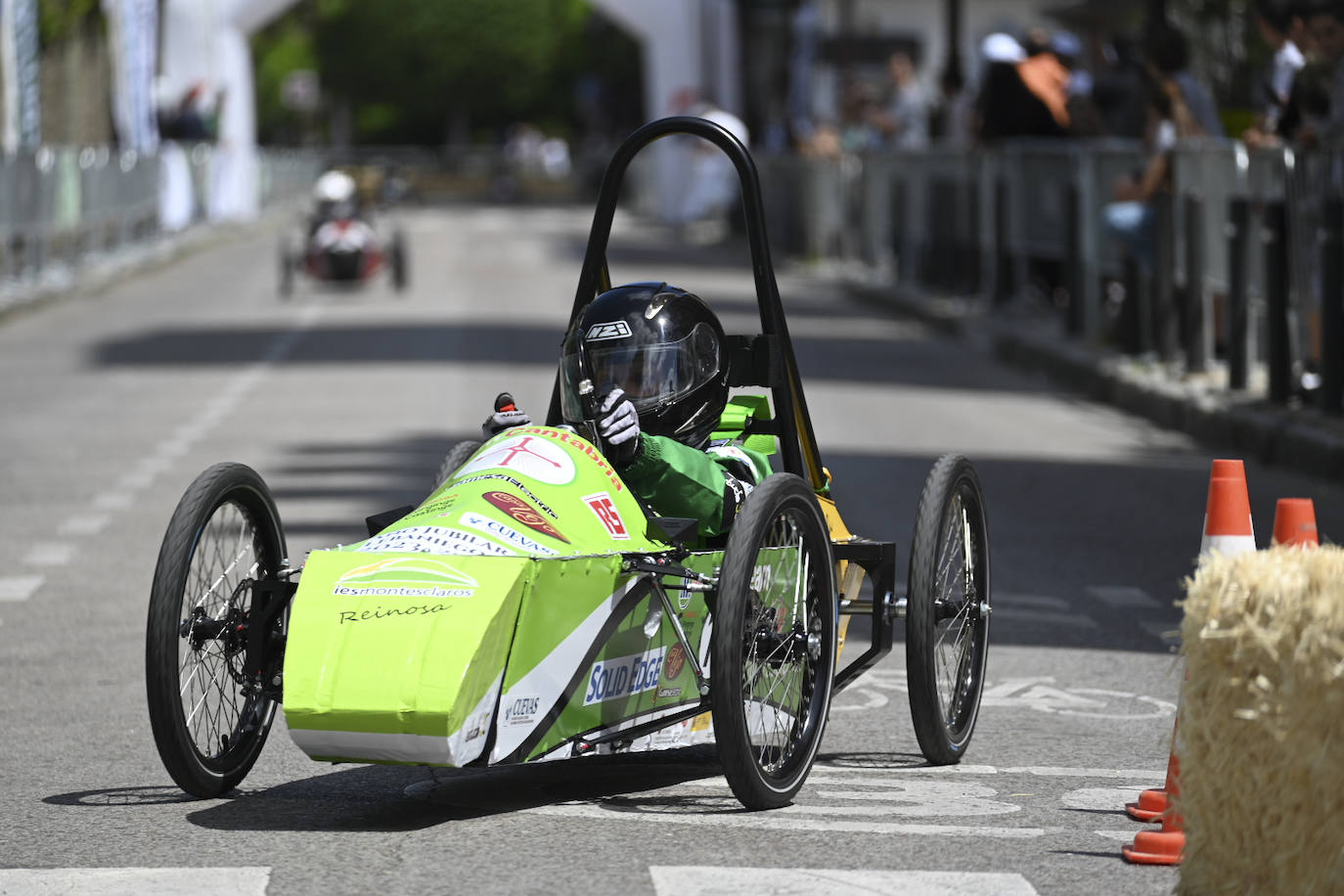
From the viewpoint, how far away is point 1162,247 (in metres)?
15.2

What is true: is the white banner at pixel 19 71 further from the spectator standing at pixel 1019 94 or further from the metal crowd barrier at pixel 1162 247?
the spectator standing at pixel 1019 94

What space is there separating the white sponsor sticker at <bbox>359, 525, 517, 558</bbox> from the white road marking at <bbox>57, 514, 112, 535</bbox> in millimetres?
5098

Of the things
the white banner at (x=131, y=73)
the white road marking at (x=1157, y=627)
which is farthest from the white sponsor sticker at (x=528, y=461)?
the white banner at (x=131, y=73)

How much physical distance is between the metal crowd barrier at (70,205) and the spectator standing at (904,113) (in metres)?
8.99

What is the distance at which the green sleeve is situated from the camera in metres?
5.77

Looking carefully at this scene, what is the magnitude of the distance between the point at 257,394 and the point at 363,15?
274ft

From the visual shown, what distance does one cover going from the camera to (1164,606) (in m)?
8.41

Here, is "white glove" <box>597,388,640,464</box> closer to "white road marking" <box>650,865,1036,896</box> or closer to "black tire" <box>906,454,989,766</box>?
"black tire" <box>906,454,989,766</box>

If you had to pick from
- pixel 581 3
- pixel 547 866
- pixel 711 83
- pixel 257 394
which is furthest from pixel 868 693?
pixel 581 3

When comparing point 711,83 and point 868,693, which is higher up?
point 711,83

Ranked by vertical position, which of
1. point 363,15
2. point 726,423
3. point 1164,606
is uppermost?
point 363,15

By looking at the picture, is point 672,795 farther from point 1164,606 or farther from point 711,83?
point 711,83

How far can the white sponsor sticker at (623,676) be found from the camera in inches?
206


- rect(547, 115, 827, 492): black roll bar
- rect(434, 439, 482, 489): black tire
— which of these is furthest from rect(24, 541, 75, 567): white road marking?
rect(547, 115, 827, 492): black roll bar
